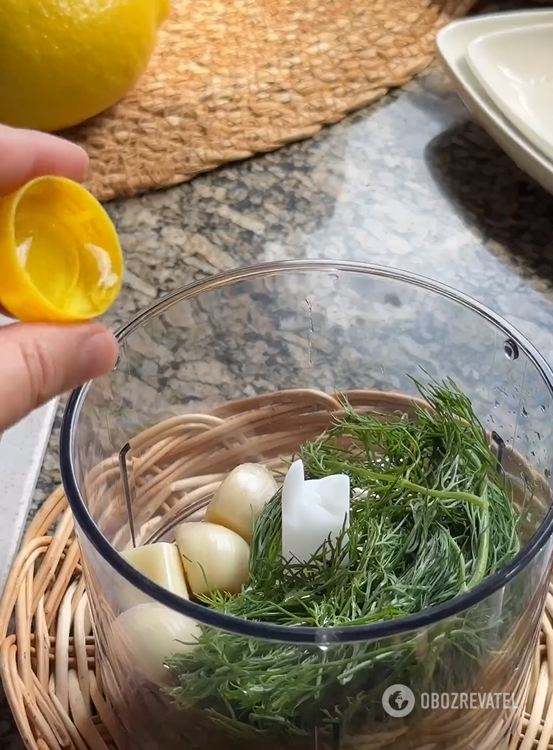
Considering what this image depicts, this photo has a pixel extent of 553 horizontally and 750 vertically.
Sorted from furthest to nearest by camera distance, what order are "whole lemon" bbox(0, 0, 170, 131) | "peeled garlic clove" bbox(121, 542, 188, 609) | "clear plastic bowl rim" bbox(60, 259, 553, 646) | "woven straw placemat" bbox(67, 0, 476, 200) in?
"woven straw placemat" bbox(67, 0, 476, 200), "whole lemon" bbox(0, 0, 170, 131), "peeled garlic clove" bbox(121, 542, 188, 609), "clear plastic bowl rim" bbox(60, 259, 553, 646)

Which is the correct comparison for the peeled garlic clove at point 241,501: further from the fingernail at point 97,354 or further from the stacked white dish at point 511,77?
the stacked white dish at point 511,77

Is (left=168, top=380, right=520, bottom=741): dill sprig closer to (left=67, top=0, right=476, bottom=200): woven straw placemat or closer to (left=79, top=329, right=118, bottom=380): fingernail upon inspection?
(left=79, top=329, right=118, bottom=380): fingernail

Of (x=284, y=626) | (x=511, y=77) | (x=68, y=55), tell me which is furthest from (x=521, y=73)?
(x=284, y=626)

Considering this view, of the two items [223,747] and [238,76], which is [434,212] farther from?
[223,747]

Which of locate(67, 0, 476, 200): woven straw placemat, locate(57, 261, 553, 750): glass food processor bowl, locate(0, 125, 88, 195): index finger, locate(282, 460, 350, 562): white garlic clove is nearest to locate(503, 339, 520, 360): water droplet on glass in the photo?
locate(57, 261, 553, 750): glass food processor bowl

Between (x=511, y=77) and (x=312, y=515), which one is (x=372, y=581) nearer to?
(x=312, y=515)

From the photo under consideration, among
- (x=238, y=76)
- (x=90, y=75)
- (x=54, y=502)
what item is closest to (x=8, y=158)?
(x=54, y=502)

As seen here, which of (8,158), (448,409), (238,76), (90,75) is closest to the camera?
(8,158)
